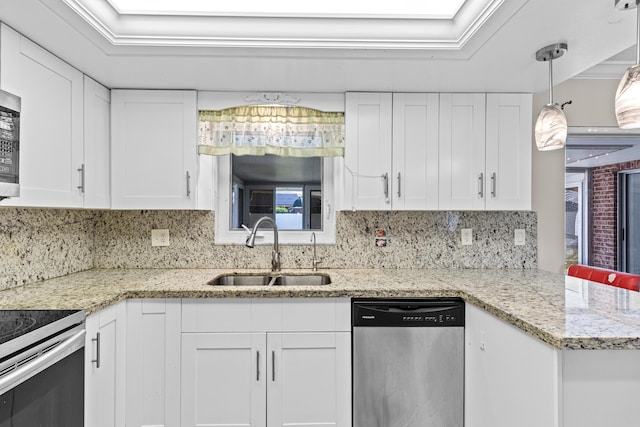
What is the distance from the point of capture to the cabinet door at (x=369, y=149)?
2.35 m

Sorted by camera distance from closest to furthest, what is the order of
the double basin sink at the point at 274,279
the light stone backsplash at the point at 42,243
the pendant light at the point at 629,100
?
the pendant light at the point at 629,100 → the light stone backsplash at the point at 42,243 → the double basin sink at the point at 274,279

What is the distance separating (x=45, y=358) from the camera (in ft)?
4.12

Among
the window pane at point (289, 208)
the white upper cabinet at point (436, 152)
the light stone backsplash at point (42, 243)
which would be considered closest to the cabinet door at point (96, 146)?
the light stone backsplash at point (42, 243)

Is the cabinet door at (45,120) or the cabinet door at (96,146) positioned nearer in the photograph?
the cabinet door at (45,120)

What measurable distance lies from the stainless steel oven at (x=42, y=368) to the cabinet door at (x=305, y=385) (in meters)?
0.82

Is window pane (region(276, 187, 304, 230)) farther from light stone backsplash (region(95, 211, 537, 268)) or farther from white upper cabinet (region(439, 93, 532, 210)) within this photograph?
white upper cabinet (region(439, 93, 532, 210))

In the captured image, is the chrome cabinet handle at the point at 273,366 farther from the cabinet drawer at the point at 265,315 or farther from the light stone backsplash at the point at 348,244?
the light stone backsplash at the point at 348,244

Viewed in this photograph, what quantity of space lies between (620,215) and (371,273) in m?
2.16

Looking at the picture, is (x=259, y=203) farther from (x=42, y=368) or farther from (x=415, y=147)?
(x=42, y=368)

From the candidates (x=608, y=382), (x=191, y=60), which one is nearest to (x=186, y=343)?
(x=191, y=60)

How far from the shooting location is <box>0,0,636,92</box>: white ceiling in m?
1.53

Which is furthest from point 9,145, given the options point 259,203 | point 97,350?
point 259,203

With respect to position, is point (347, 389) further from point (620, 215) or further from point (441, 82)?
point (620, 215)

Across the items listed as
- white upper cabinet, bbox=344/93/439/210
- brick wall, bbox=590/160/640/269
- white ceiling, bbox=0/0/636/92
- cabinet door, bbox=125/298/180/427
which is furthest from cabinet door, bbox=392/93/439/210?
brick wall, bbox=590/160/640/269
